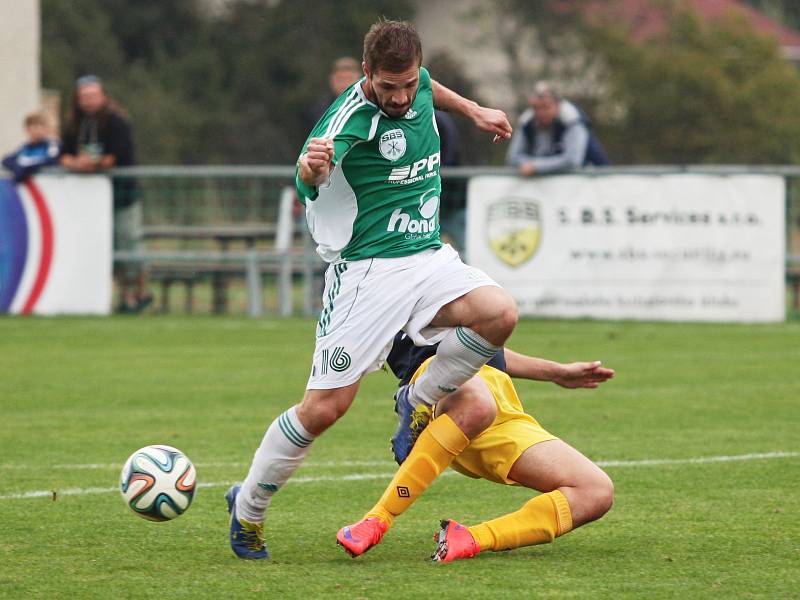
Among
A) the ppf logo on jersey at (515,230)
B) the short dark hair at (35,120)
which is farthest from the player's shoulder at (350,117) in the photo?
the short dark hair at (35,120)

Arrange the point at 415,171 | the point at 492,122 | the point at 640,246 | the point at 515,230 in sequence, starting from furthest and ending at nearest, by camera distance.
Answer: the point at 515,230, the point at 640,246, the point at 492,122, the point at 415,171

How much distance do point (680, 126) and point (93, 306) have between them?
38258mm

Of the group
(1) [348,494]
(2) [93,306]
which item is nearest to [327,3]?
(2) [93,306]

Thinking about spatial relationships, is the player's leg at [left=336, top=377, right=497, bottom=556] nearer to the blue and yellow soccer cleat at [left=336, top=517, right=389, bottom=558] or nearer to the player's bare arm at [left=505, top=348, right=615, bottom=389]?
the blue and yellow soccer cleat at [left=336, top=517, right=389, bottom=558]

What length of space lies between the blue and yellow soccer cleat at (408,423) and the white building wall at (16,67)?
20.2 m

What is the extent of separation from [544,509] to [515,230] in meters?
9.09

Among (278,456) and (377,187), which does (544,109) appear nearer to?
(377,187)

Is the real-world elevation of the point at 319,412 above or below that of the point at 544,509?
above

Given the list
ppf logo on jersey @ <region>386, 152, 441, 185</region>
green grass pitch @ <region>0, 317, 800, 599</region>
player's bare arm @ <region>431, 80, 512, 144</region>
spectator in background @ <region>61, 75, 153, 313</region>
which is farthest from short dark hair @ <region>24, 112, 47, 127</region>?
ppf logo on jersey @ <region>386, 152, 441, 185</region>

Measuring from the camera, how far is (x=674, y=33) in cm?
5231

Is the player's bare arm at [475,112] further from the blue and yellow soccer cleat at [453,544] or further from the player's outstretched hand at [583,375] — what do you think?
the blue and yellow soccer cleat at [453,544]

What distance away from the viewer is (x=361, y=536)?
5.29m

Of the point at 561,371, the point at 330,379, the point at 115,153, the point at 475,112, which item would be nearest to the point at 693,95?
the point at 115,153

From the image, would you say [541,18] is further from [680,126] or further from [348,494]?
[348,494]
